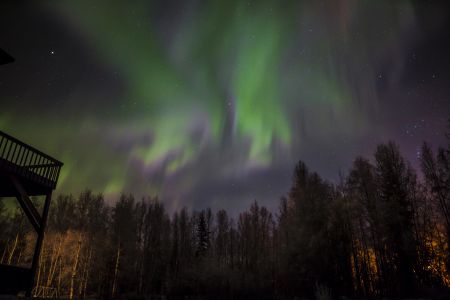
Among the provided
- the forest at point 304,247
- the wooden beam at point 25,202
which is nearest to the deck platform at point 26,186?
the wooden beam at point 25,202

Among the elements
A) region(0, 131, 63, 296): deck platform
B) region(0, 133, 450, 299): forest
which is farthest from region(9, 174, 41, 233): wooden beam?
region(0, 133, 450, 299): forest

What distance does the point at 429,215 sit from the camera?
3275 cm

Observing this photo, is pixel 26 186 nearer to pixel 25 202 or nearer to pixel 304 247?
pixel 25 202

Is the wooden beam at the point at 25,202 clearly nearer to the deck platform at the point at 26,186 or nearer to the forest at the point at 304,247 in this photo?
the deck platform at the point at 26,186

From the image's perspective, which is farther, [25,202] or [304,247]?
[304,247]

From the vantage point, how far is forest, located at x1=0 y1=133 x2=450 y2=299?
30.2 m

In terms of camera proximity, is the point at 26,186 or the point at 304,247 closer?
→ the point at 26,186

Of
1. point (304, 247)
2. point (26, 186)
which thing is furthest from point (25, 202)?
point (304, 247)

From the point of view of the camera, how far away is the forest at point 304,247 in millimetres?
30188

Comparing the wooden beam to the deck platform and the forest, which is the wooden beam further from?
the forest

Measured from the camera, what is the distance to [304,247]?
106 ft

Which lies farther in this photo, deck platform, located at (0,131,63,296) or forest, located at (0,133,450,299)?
forest, located at (0,133,450,299)

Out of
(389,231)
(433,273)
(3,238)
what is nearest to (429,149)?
(389,231)

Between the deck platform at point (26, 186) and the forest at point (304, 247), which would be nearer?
the deck platform at point (26, 186)
